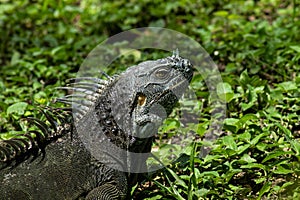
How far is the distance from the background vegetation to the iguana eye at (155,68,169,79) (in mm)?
729

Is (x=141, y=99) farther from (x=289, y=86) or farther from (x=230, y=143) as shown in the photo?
(x=289, y=86)

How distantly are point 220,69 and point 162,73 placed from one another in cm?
310

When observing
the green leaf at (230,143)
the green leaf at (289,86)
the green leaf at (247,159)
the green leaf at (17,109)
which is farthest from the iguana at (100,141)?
the green leaf at (289,86)

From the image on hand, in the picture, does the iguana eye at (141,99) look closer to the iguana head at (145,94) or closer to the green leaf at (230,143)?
the iguana head at (145,94)

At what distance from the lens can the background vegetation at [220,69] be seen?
5.63 metres

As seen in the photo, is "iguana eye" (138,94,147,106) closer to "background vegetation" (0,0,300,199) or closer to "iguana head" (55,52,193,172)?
"iguana head" (55,52,193,172)

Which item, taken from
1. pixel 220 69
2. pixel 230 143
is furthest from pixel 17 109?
pixel 220 69

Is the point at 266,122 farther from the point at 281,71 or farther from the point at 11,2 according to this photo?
the point at 11,2

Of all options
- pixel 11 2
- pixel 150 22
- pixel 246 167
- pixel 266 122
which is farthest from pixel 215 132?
pixel 11 2

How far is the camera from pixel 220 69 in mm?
8352

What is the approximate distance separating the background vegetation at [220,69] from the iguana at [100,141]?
1.45ft

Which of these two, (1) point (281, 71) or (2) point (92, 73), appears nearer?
(1) point (281, 71)

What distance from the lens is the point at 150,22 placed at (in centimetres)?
1042

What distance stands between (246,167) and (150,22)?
17.5 ft
